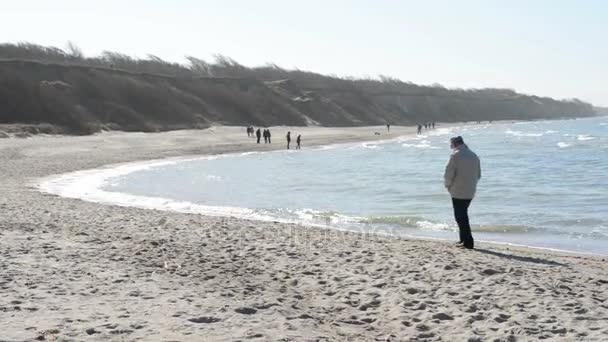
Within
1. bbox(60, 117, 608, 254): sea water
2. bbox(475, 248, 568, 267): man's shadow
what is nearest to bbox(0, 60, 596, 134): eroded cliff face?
bbox(60, 117, 608, 254): sea water

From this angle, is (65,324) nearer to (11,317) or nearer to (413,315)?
(11,317)

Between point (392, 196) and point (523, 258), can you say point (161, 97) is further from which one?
point (523, 258)

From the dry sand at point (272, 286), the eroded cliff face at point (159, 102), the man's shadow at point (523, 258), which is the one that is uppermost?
the eroded cliff face at point (159, 102)

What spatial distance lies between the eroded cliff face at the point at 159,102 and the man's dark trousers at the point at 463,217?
143ft

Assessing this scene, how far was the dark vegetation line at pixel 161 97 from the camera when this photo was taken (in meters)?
53.2

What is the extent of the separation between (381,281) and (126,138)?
3983cm

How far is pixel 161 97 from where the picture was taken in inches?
2714

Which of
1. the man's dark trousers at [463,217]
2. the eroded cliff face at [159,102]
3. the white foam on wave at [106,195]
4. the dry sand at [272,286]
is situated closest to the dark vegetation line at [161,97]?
the eroded cliff face at [159,102]

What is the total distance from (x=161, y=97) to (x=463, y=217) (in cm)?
6286

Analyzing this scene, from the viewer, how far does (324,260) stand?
26.2 ft

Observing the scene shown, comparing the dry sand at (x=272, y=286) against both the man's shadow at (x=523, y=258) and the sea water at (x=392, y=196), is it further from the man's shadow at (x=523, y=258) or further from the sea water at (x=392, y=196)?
the sea water at (x=392, y=196)

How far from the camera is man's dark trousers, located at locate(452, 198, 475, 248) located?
9047 millimetres

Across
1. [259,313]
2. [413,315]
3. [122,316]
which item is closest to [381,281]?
[413,315]

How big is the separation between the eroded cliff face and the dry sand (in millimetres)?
42605
